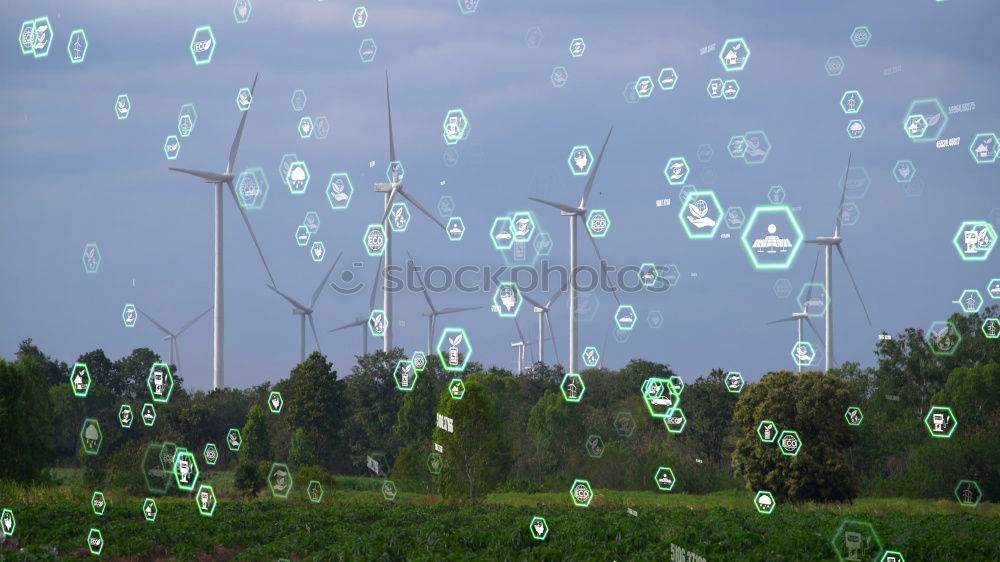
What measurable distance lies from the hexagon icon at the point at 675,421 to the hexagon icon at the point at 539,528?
37.5 meters

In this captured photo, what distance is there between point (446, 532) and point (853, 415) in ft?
105

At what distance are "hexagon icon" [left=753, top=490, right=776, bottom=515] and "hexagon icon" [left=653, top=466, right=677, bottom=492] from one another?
7.94 metres

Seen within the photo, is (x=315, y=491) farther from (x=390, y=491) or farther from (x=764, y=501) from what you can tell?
(x=764, y=501)

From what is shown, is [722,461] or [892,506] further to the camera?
[722,461]

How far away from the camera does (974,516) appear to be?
183 feet

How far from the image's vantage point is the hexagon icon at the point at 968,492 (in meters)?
71.5

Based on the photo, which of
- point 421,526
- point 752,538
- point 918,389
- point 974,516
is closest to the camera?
point 752,538

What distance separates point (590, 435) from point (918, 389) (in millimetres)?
27334

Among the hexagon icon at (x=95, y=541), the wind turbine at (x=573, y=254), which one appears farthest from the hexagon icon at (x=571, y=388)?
the hexagon icon at (x=95, y=541)

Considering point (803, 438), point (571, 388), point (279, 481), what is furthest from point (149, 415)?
point (803, 438)

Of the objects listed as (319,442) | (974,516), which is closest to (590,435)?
(319,442)

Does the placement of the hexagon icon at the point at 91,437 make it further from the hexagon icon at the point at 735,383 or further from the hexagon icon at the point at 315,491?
the hexagon icon at the point at 735,383

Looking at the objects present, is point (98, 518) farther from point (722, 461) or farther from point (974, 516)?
point (722, 461)

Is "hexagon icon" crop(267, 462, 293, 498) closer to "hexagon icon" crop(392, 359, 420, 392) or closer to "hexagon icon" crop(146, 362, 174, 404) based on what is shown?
"hexagon icon" crop(392, 359, 420, 392)
